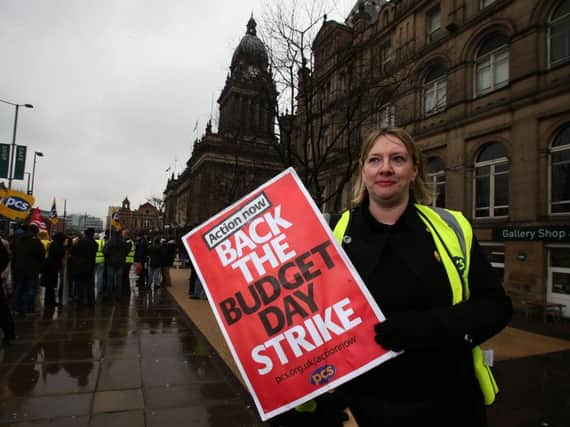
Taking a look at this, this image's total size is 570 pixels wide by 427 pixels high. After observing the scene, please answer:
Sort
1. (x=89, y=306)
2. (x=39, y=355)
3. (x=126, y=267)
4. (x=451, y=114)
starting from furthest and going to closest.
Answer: (x=451, y=114), (x=126, y=267), (x=89, y=306), (x=39, y=355)

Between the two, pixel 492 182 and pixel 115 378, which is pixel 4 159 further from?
pixel 492 182

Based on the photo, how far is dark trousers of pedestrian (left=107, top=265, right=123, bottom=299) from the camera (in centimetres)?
1187

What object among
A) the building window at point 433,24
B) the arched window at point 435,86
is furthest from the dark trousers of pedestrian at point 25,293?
the building window at point 433,24

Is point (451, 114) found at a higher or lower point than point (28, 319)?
higher

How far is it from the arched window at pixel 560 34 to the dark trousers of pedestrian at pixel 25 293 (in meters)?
18.0

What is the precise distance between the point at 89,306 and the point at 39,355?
4.69 meters

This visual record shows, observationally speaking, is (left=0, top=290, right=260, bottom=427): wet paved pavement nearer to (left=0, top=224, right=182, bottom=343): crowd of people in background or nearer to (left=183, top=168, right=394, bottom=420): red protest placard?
(left=0, top=224, right=182, bottom=343): crowd of people in background

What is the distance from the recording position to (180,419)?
393cm

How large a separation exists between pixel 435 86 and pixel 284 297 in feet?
63.4

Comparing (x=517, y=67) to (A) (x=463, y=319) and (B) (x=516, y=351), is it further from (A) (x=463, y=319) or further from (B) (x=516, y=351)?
(A) (x=463, y=319)

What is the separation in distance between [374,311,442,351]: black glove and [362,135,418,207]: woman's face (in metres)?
0.55

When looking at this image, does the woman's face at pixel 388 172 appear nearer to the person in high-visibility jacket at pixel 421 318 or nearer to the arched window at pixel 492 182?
the person in high-visibility jacket at pixel 421 318

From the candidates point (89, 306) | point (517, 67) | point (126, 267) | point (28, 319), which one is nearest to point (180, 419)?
point (28, 319)

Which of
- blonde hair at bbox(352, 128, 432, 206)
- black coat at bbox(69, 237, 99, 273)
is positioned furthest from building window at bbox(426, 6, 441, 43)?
blonde hair at bbox(352, 128, 432, 206)
